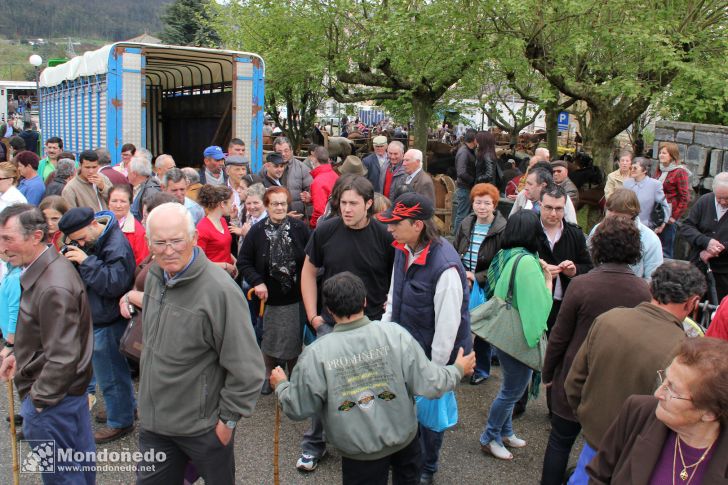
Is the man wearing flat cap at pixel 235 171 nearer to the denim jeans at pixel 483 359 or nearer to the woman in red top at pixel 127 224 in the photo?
the woman in red top at pixel 127 224

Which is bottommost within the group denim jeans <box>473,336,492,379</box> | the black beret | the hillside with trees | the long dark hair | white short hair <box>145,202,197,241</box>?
denim jeans <box>473,336,492,379</box>

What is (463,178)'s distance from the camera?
923cm

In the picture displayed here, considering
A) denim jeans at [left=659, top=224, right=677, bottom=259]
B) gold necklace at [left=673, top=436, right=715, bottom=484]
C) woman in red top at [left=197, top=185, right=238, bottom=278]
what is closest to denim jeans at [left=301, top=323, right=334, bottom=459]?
woman in red top at [left=197, top=185, right=238, bottom=278]

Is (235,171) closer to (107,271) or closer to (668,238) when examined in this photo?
(107,271)

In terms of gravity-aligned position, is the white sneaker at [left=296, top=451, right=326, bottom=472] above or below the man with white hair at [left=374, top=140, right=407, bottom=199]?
below

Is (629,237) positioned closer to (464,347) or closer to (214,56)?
(464,347)

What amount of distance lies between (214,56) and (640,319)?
8899 mm

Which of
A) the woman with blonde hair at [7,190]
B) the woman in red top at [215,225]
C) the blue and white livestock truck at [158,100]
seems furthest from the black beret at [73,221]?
the blue and white livestock truck at [158,100]

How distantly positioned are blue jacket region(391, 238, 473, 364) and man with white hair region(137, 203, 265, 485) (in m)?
1.08

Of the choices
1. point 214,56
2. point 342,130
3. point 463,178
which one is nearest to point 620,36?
point 463,178

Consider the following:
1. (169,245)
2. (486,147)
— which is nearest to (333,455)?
(169,245)

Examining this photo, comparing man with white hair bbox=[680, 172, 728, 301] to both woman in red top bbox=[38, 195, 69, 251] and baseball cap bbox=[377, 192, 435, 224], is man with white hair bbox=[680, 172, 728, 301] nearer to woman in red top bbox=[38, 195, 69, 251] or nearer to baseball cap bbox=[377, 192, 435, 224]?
baseball cap bbox=[377, 192, 435, 224]

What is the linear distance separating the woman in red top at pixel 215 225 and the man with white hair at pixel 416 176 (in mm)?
2650

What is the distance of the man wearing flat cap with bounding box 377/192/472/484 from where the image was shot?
3.53m
